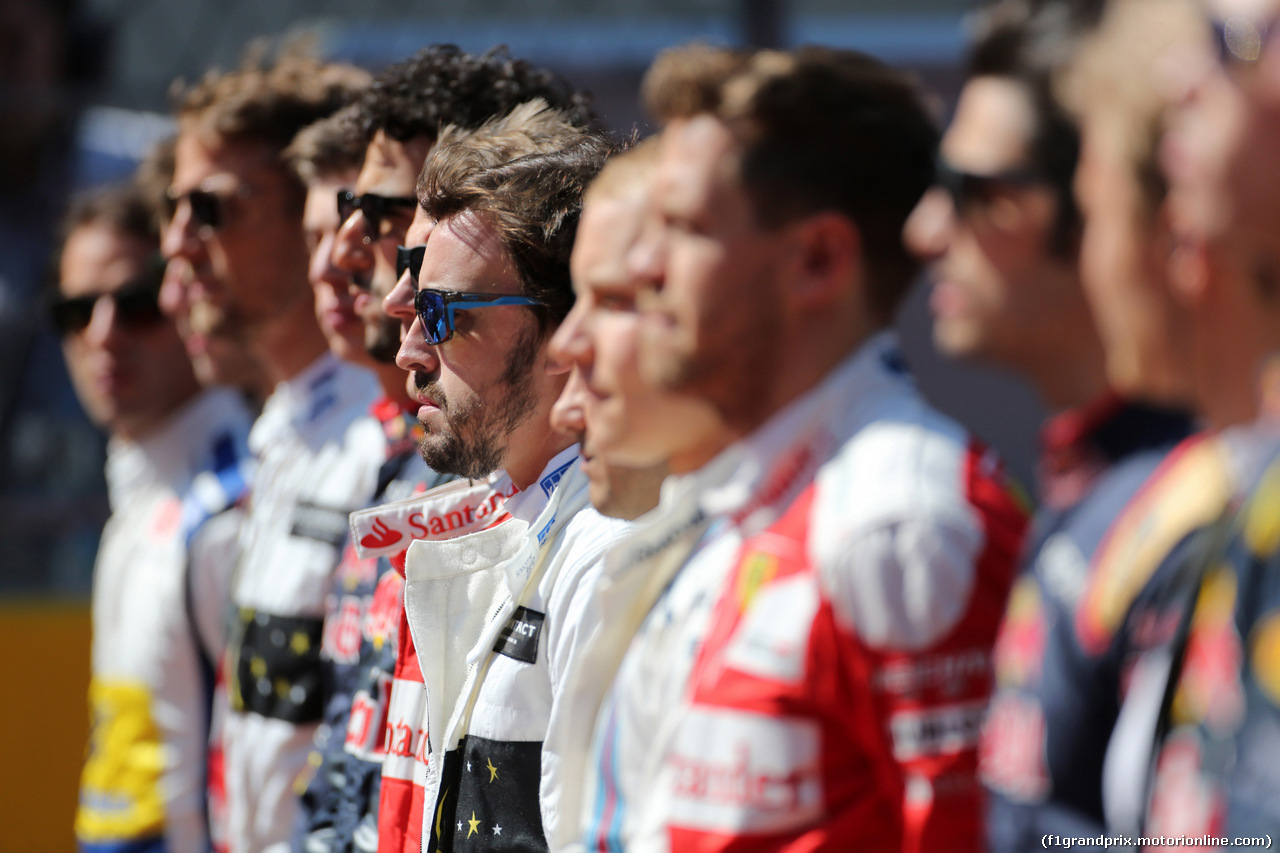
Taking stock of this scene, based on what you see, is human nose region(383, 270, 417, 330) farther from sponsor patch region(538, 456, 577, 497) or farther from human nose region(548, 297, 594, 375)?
human nose region(548, 297, 594, 375)

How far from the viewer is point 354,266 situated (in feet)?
11.0

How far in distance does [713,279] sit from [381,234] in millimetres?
1673

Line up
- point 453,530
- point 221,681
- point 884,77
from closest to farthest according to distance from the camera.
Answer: point 884,77 < point 453,530 < point 221,681

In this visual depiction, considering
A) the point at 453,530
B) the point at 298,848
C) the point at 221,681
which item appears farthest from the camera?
the point at 221,681

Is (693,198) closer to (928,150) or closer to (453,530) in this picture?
(928,150)

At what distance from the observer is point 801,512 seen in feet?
5.41

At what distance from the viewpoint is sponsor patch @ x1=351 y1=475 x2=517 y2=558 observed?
8.99 ft

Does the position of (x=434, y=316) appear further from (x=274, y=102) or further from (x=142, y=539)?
(x=142, y=539)

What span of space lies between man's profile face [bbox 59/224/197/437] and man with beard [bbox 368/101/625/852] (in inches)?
94.1

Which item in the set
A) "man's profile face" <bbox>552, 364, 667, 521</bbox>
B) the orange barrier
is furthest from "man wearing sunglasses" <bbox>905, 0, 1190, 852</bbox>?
the orange barrier

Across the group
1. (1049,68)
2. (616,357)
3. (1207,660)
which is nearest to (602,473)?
(616,357)

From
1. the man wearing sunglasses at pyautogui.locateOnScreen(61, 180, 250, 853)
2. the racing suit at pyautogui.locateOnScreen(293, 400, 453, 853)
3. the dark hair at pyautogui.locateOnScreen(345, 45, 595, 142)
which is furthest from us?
the man wearing sunglasses at pyautogui.locateOnScreen(61, 180, 250, 853)

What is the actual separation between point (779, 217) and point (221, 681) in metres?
2.65

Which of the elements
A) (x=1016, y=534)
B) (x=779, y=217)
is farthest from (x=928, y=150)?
(x=1016, y=534)
